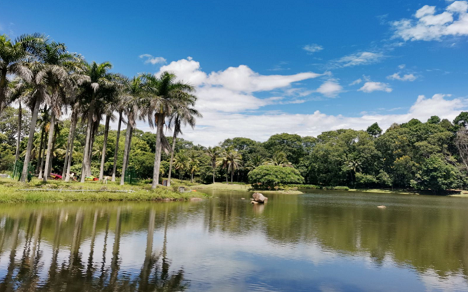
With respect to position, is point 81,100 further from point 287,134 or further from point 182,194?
point 287,134

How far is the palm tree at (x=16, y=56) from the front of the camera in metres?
27.1

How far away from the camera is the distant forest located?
224 ft

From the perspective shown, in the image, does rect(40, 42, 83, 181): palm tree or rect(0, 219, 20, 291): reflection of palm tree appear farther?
rect(40, 42, 83, 181): palm tree

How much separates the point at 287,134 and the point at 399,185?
38.4 meters

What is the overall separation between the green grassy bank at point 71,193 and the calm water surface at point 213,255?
297 cm

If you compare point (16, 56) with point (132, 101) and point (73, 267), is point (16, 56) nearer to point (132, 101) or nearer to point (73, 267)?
point (132, 101)

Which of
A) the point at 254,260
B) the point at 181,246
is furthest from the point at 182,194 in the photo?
the point at 254,260

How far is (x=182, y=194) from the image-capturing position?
37969mm

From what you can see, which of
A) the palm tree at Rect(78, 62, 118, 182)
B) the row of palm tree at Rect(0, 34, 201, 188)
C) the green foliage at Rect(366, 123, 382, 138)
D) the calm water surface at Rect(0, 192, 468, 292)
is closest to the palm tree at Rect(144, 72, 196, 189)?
the row of palm tree at Rect(0, 34, 201, 188)

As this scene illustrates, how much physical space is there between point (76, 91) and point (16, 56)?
9.83 m

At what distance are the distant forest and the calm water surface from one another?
44857 millimetres

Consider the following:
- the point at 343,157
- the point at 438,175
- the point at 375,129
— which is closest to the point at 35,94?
the point at 343,157

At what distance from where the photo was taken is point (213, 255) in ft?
44.5

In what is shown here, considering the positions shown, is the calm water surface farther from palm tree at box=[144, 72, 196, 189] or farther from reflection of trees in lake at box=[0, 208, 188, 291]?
palm tree at box=[144, 72, 196, 189]
